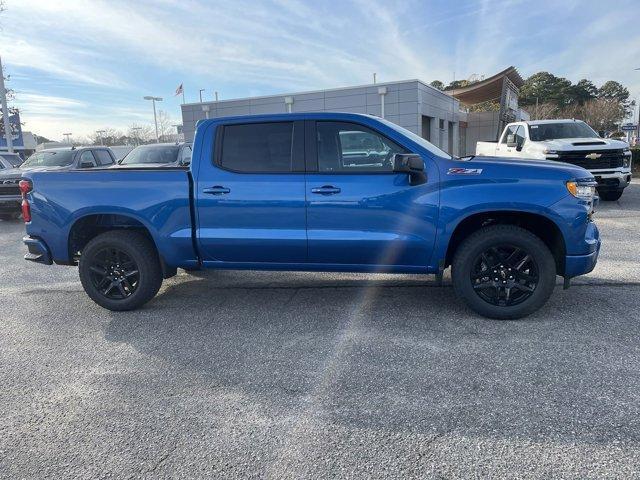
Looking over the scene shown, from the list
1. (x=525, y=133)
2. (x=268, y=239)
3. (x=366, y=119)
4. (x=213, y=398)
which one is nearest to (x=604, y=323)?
(x=366, y=119)

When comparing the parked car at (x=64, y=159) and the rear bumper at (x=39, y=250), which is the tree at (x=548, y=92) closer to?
the parked car at (x=64, y=159)

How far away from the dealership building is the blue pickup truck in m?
19.6

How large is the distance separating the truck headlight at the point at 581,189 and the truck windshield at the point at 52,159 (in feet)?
39.8

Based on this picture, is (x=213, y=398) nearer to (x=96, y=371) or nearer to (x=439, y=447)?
(x=96, y=371)

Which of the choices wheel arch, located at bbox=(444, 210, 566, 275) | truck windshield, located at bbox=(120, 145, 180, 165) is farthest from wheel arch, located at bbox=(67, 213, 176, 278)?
truck windshield, located at bbox=(120, 145, 180, 165)

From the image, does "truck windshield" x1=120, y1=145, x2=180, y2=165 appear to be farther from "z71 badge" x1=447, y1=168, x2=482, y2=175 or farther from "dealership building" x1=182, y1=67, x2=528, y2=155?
"dealership building" x1=182, y1=67, x2=528, y2=155

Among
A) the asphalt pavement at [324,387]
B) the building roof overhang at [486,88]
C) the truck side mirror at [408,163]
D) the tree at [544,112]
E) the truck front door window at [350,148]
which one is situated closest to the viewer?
the asphalt pavement at [324,387]

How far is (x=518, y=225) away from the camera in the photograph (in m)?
4.43

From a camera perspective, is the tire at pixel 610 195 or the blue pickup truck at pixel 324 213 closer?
the blue pickup truck at pixel 324 213

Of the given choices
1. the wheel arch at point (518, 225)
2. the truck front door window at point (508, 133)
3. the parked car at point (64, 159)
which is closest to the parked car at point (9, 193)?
the parked car at point (64, 159)

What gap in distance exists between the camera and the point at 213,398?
318cm

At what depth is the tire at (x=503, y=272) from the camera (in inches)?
164

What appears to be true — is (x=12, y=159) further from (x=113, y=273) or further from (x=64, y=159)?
(x=113, y=273)

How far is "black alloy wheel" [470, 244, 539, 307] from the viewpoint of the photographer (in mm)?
4258
